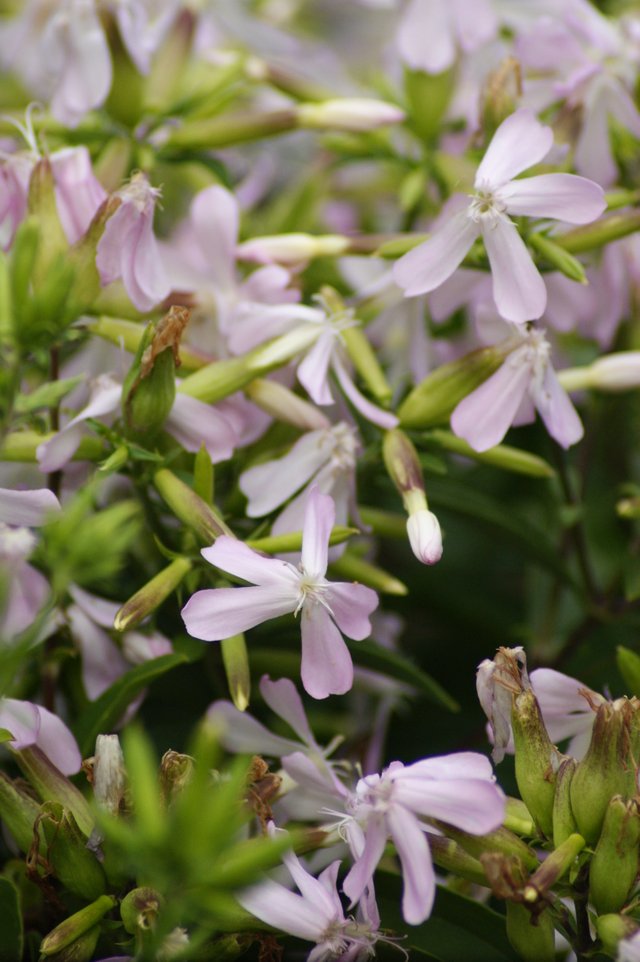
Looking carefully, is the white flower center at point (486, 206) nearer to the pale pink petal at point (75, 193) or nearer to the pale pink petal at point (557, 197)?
the pale pink petal at point (557, 197)

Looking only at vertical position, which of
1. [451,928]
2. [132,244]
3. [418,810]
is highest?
[132,244]

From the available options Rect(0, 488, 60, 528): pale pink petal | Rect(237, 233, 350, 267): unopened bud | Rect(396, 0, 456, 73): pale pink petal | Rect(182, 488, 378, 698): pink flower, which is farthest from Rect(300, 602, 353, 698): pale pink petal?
Rect(396, 0, 456, 73): pale pink petal

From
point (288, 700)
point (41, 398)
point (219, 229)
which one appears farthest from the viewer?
point (219, 229)

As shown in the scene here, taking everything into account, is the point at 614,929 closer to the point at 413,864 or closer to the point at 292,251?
the point at 413,864

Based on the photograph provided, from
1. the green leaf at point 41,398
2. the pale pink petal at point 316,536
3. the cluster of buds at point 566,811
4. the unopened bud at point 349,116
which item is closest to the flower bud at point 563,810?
the cluster of buds at point 566,811

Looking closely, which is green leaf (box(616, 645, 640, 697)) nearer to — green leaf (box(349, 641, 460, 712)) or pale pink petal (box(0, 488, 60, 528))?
green leaf (box(349, 641, 460, 712))

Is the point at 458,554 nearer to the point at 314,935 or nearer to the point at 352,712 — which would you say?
the point at 352,712

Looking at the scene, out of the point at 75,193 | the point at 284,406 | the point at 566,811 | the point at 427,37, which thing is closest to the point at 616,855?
the point at 566,811

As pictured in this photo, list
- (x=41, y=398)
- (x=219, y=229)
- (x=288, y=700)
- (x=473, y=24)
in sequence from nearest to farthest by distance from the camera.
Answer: (x=41, y=398) → (x=288, y=700) → (x=219, y=229) → (x=473, y=24)
